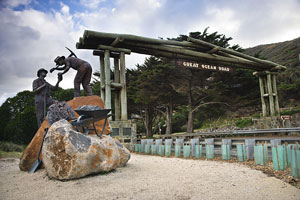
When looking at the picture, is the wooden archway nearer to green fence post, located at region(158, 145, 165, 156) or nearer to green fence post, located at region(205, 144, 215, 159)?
green fence post, located at region(158, 145, 165, 156)

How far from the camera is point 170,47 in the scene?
35.1 ft

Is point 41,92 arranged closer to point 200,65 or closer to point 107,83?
point 107,83

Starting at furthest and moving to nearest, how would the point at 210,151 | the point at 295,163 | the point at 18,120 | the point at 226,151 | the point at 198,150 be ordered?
the point at 18,120 < the point at 198,150 < the point at 210,151 < the point at 226,151 < the point at 295,163

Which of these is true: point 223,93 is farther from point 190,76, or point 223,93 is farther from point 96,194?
point 96,194

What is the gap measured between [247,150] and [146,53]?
6375 mm

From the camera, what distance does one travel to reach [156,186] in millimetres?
3809

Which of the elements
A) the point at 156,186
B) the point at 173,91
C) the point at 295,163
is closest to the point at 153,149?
the point at 156,186

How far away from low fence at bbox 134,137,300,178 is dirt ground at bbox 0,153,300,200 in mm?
506

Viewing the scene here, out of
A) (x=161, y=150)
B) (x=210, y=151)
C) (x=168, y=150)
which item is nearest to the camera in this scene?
(x=210, y=151)

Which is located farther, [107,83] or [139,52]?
[139,52]

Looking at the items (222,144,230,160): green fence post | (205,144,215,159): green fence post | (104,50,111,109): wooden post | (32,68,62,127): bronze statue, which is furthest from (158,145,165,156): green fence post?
(32,68,62,127): bronze statue

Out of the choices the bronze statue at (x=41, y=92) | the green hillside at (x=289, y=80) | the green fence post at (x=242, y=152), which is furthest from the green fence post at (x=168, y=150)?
the green hillside at (x=289, y=80)

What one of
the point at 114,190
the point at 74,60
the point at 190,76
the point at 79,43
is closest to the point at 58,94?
the point at 79,43

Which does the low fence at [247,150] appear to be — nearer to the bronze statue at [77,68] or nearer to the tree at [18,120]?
the bronze statue at [77,68]
